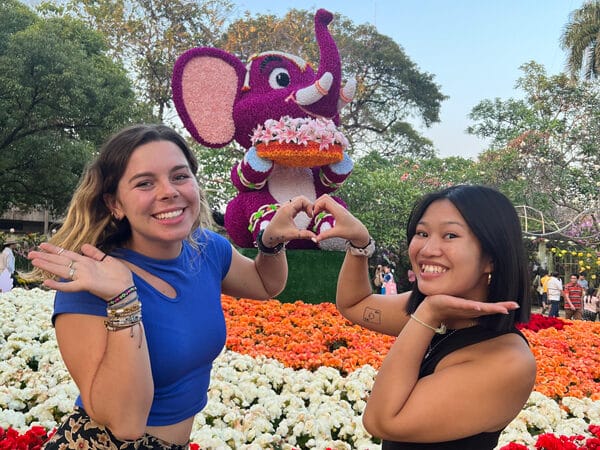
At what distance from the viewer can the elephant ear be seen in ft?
Result: 26.2

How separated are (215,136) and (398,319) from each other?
6479 millimetres

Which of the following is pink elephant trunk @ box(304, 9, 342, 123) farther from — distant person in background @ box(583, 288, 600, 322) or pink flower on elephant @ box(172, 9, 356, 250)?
distant person in background @ box(583, 288, 600, 322)

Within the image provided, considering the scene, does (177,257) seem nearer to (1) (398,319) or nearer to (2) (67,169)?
(1) (398,319)

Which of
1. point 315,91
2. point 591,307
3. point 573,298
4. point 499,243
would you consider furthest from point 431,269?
point 591,307

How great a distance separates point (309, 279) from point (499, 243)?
6492 millimetres

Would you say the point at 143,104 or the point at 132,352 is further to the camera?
the point at 143,104

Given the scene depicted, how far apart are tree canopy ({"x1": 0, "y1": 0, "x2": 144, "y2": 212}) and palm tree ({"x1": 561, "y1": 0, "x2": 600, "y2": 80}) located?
1424cm

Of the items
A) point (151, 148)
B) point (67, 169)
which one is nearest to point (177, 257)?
point (151, 148)

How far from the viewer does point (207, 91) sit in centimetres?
801

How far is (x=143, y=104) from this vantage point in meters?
18.2

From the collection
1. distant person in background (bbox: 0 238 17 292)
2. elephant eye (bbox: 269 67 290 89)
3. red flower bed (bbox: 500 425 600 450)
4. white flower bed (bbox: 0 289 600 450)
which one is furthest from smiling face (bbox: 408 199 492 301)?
distant person in background (bbox: 0 238 17 292)

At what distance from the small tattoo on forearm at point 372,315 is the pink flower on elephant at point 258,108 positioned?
553 cm

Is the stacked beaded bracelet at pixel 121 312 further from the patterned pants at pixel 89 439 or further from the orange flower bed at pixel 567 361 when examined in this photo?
the orange flower bed at pixel 567 361

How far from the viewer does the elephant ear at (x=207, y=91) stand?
314 inches
